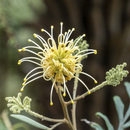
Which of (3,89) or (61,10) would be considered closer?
(61,10)

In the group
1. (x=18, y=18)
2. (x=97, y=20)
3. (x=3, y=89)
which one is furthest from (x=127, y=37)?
(x=3, y=89)

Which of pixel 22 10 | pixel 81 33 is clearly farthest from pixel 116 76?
pixel 22 10

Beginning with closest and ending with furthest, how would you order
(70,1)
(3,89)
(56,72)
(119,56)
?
(56,72) < (70,1) < (119,56) < (3,89)

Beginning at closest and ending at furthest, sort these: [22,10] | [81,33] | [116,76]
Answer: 1. [116,76]
2. [81,33]
3. [22,10]

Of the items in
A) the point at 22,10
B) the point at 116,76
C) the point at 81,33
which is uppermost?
the point at 22,10

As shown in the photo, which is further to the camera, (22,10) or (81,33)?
(22,10)

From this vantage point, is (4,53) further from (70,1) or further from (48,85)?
(70,1)

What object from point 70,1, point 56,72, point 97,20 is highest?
point 70,1

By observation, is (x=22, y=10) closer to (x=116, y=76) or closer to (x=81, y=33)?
(x=81, y=33)
